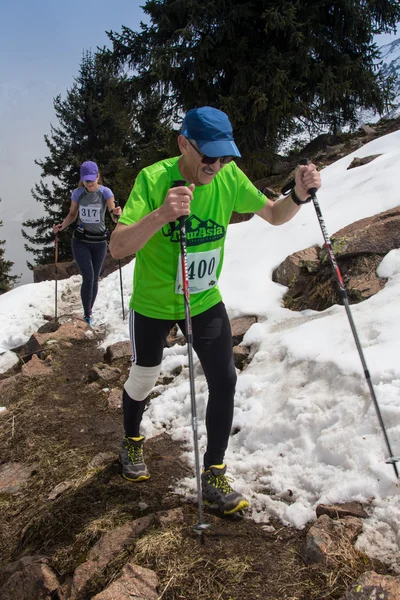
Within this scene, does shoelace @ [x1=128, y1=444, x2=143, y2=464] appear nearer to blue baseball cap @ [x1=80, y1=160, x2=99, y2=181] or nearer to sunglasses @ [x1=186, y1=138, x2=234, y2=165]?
sunglasses @ [x1=186, y1=138, x2=234, y2=165]

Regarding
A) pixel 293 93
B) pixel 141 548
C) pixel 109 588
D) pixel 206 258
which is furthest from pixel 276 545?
pixel 293 93

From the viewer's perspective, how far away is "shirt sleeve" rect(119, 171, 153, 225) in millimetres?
2785

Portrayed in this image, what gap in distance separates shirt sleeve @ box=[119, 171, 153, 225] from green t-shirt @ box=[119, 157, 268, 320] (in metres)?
0.03

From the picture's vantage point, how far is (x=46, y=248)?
99.1 ft

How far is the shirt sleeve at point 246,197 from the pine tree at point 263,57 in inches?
417

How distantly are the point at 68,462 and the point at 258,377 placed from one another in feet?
6.59

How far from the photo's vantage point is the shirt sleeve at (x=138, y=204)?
2785mm

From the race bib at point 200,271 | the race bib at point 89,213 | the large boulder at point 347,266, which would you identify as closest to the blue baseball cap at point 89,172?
the race bib at point 89,213

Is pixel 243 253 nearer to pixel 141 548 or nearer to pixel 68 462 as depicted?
pixel 68 462

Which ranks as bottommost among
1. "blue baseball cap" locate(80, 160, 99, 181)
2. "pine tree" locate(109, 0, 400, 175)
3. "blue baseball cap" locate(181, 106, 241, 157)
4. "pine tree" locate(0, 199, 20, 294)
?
"pine tree" locate(0, 199, 20, 294)

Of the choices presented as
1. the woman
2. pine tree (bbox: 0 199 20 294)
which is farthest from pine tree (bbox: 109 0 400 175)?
pine tree (bbox: 0 199 20 294)

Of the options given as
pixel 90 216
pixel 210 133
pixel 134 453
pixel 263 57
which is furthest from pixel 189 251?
pixel 263 57

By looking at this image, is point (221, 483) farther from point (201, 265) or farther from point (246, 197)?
point (246, 197)

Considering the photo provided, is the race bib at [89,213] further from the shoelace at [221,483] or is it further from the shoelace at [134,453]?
the shoelace at [221,483]
